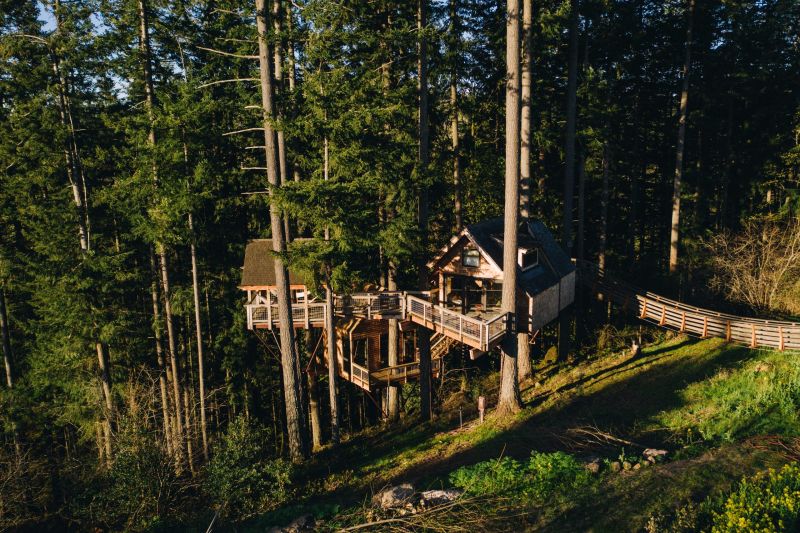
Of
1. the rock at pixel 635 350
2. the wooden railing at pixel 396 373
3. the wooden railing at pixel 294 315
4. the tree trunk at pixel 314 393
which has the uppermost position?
the wooden railing at pixel 294 315

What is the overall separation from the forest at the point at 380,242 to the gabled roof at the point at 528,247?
33.9 inches

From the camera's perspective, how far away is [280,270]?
1720cm

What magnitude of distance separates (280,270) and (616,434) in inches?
482

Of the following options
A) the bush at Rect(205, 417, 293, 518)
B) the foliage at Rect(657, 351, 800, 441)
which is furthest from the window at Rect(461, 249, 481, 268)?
the bush at Rect(205, 417, 293, 518)

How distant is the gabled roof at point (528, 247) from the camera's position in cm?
1855

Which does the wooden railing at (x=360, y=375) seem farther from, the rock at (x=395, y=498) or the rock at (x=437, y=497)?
the rock at (x=437, y=497)

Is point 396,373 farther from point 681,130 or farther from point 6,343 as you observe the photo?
point 6,343

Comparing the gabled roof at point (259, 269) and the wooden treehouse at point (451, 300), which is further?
the gabled roof at point (259, 269)

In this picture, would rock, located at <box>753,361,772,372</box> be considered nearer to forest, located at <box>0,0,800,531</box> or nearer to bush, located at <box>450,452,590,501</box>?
forest, located at <box>0,0,800,531</box>

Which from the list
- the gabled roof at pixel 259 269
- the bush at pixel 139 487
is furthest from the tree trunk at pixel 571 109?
the bush at pixel 139 487

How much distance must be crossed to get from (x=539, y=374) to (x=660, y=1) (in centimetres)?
2223

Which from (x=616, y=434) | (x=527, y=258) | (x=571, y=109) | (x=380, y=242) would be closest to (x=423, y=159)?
(x=380, y=242)

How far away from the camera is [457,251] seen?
20062 mm

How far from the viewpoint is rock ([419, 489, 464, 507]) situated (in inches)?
427
